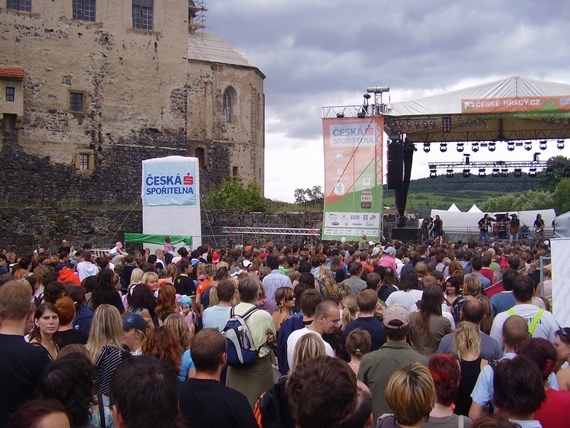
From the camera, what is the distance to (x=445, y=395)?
3.92 meters

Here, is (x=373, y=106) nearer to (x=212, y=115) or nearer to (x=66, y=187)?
(x=66, y=187)

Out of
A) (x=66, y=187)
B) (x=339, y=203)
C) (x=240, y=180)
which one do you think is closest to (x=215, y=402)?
(x=339, y=203)

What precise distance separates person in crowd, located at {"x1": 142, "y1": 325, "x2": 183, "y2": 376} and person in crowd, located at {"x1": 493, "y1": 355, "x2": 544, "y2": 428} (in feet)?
7.70

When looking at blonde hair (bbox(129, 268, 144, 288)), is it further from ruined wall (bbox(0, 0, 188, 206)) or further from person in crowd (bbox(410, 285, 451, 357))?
ruined wall (bbox(0, 0, 188, 206))

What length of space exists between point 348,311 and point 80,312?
8.90ft

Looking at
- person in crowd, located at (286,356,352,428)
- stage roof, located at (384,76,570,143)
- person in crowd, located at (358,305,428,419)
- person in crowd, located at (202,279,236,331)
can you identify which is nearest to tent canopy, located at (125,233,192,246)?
stage roof, located at (384,76,570,143)

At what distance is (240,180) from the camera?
42094 millimetres

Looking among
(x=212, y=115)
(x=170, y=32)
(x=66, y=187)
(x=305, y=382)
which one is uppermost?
(x=170, y=32)

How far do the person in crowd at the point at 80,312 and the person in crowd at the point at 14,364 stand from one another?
1.80 meters

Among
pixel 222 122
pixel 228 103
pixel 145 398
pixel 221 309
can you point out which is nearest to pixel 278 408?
pixel 145 398

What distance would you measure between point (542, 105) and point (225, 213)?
14.4 metres

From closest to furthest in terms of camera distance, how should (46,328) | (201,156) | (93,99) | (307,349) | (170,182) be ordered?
(307,349), (46,328), (170,182), (93,99), (201,156)

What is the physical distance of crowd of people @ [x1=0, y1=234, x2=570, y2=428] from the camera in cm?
313

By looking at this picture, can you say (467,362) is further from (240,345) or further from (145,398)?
(145,398)
